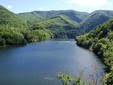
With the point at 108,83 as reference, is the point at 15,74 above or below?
below

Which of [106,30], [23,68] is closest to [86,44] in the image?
[106,30]

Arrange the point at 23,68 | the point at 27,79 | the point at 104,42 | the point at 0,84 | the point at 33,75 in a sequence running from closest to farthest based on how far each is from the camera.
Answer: the point at 0,84
the point at 27,79
the point at 33,75
the point at 23,68
the point at 104,42

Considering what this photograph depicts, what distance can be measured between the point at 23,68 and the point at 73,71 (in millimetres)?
20757

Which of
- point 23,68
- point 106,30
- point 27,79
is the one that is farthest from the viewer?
point 106,30

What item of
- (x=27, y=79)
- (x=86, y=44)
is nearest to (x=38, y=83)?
(x=27, y=79)

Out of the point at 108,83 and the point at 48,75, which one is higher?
the point at 108,83

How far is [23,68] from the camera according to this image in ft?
334

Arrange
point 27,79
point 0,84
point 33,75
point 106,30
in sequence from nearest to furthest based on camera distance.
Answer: point 0,84 → point 27,79 → point 33,75 → point 106,30

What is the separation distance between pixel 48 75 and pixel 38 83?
35.3ft

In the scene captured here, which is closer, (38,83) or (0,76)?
(38,83)

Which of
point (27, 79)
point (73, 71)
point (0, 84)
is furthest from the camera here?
point (73, 71)

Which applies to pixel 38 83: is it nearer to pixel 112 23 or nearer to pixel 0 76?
pixel 0 76

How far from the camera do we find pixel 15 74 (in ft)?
293

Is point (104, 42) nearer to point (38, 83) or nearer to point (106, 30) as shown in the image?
point (106, 30)
